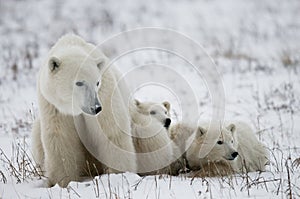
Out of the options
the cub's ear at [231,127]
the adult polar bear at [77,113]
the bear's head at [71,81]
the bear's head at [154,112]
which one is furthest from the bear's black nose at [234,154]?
the bear's head at [71,81]

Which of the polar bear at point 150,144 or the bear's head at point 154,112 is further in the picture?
the bear's head at point 154,112

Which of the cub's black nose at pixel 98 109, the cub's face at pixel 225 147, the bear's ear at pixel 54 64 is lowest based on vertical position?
the cub's face at pixel 225 147

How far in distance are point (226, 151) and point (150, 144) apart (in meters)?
0.84

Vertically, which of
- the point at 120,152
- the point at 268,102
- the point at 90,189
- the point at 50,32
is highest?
the point at 50,32

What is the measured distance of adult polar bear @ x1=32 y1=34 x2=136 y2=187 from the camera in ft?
13.9

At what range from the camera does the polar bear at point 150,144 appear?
498 centimetres

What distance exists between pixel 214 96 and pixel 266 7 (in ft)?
32.4

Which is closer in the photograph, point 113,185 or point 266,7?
point 113,185

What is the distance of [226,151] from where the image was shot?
16.8ft

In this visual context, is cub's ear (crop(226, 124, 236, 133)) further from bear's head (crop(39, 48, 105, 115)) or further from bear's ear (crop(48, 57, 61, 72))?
bear's ear (crop(48, 57, 61, 72))

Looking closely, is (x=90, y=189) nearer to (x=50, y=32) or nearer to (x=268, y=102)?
(x=268, y=102)

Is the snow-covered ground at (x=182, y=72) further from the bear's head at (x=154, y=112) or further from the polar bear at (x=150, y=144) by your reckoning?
the bear's head at (x=154, y=112)

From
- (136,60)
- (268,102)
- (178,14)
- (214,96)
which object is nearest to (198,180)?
(268,102)

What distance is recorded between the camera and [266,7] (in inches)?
683
